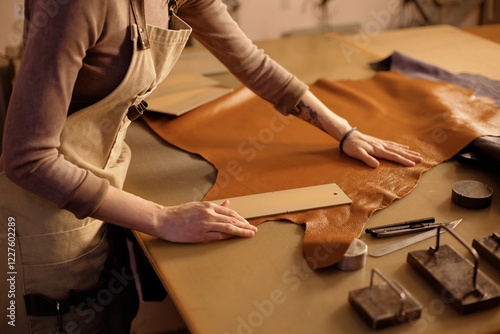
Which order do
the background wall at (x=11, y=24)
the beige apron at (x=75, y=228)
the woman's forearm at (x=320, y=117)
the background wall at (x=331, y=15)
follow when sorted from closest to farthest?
the beige apron at (x=75, y=228) < the woman's forearm at (x=320, y=117) < the background wall at (x=11, y=24) < the background wall at (x=331, y=15)

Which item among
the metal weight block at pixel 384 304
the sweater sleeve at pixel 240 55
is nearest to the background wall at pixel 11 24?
the sweater sleeve at pixel 240 55

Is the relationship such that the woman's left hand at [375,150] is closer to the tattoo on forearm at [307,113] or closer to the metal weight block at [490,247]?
the tattoo on forearm at [307,113]

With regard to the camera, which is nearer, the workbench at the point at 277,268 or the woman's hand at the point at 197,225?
the workbench at the point at 277,268

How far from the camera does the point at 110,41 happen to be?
3.10ft

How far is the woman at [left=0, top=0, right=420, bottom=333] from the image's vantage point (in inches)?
33.4

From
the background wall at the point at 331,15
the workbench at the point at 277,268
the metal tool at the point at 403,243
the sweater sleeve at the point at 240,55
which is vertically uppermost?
the sweater sleeve at the point at 240,55

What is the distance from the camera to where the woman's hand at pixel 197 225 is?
1.00 metres

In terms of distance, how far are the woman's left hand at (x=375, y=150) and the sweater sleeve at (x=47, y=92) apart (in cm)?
64

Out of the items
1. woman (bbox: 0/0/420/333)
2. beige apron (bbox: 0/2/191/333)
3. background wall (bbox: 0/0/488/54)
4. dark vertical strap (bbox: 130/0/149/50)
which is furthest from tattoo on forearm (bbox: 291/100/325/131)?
background wall (bbox: 0/0/488/54)

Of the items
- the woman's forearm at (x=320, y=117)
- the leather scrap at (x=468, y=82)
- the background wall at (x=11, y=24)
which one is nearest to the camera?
the leather scrap at (x=468, y=82)

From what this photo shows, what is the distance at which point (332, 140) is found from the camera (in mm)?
1395

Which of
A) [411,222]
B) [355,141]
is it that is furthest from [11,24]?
[411,222]

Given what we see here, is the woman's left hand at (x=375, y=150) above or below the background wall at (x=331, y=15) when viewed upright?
above

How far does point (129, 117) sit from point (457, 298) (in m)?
0.69
